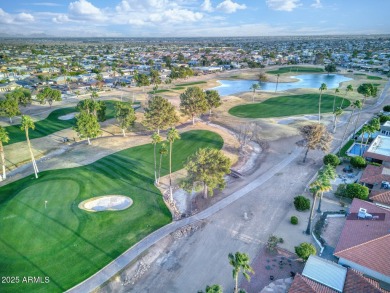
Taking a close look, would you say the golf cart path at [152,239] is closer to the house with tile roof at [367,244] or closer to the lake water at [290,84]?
the house with tile roof at [367,244]

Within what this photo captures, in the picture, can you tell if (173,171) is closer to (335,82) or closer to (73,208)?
(73,208)

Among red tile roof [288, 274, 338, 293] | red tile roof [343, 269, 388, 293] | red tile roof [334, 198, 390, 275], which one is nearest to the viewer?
red tile roof [343, 269, 388, 293]

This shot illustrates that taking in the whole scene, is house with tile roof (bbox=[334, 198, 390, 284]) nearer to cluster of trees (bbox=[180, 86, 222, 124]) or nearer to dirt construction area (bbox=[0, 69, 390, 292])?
dirt construction area (bbox=[0, 69, 390, 292])

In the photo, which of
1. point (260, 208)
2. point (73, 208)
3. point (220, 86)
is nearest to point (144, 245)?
point (73, 208)

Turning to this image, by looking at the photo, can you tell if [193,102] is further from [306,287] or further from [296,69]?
[296,69]

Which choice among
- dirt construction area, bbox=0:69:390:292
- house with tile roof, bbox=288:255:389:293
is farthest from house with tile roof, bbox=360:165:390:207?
house with tile roof, bbox=288:255:389:293

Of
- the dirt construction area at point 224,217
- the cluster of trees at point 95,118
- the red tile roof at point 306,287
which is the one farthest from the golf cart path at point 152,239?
the cluster of trees at point 95,118
